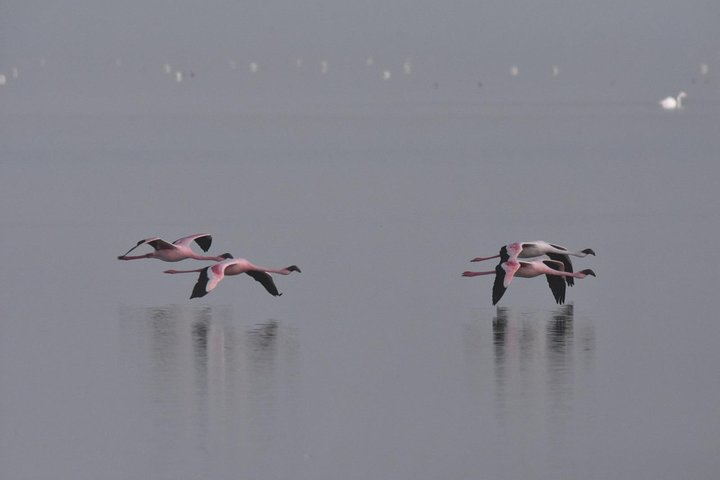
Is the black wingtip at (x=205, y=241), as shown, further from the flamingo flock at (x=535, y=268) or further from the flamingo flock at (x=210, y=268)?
the flamingo flock at (x=535, y=268)

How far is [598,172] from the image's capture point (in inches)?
1283

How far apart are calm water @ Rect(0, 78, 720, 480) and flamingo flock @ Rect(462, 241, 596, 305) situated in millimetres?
208

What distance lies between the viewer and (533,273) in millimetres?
16453

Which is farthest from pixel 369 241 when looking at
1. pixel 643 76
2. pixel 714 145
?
pixel 643 76

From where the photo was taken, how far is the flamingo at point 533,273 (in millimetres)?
15852

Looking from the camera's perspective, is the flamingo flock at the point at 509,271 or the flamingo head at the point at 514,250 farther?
the flamingo head at the point at 514,250

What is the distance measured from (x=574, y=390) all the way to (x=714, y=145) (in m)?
28.4

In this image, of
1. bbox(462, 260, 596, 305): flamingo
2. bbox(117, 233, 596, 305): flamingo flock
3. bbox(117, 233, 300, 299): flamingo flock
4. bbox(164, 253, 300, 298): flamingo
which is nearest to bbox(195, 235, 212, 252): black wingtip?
bbox(117, 233, 300, 299): flamingo flock

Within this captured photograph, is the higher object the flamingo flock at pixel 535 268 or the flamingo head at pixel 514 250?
the flamingo head at pixel 514 250

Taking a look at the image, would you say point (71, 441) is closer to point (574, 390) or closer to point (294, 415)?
point (294, 415)

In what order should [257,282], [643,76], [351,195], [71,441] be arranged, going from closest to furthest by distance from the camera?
[71,441] < [257,282] < [351,195] < [643,76]

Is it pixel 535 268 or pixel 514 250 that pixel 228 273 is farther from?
pixel 535 268

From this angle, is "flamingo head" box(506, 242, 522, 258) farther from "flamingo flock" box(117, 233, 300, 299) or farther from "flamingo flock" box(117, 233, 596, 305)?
"flamingo flock" box(117, 233, 300, 299)

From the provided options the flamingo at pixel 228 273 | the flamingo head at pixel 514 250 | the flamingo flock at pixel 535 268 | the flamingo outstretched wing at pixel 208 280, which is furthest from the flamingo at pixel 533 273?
the flamingo outstretched wing at pixel 208 280
